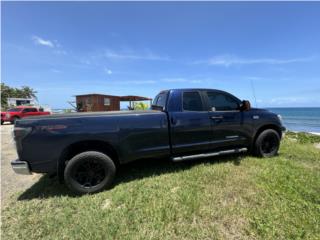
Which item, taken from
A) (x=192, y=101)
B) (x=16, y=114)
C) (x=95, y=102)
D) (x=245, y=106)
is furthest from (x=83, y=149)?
(x=95, y=102)

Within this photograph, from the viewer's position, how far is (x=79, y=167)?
3.42 m

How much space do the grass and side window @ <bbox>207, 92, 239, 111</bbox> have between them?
136cm

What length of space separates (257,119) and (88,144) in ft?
13.0

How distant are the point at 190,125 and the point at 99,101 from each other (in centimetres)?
2249

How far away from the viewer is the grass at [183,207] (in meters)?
2.41

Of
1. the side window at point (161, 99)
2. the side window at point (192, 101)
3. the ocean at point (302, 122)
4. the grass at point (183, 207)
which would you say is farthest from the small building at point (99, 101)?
the grass at point (183, 207)

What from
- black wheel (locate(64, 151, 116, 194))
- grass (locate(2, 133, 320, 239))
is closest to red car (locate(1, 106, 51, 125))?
grass (locate(2, 133, 320, 239))

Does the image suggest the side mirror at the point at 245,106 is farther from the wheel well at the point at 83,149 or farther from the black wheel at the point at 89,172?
the black wheel at the point at 89,172

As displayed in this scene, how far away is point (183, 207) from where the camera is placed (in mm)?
2861

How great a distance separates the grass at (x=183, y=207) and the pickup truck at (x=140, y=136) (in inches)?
16.3

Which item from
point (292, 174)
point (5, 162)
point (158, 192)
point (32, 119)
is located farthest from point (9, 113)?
point (292, 174)

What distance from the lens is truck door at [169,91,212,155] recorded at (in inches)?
159

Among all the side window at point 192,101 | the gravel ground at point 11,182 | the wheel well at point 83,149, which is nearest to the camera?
the wheel well at point 83,149

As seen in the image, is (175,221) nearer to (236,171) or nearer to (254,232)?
(254,232)
